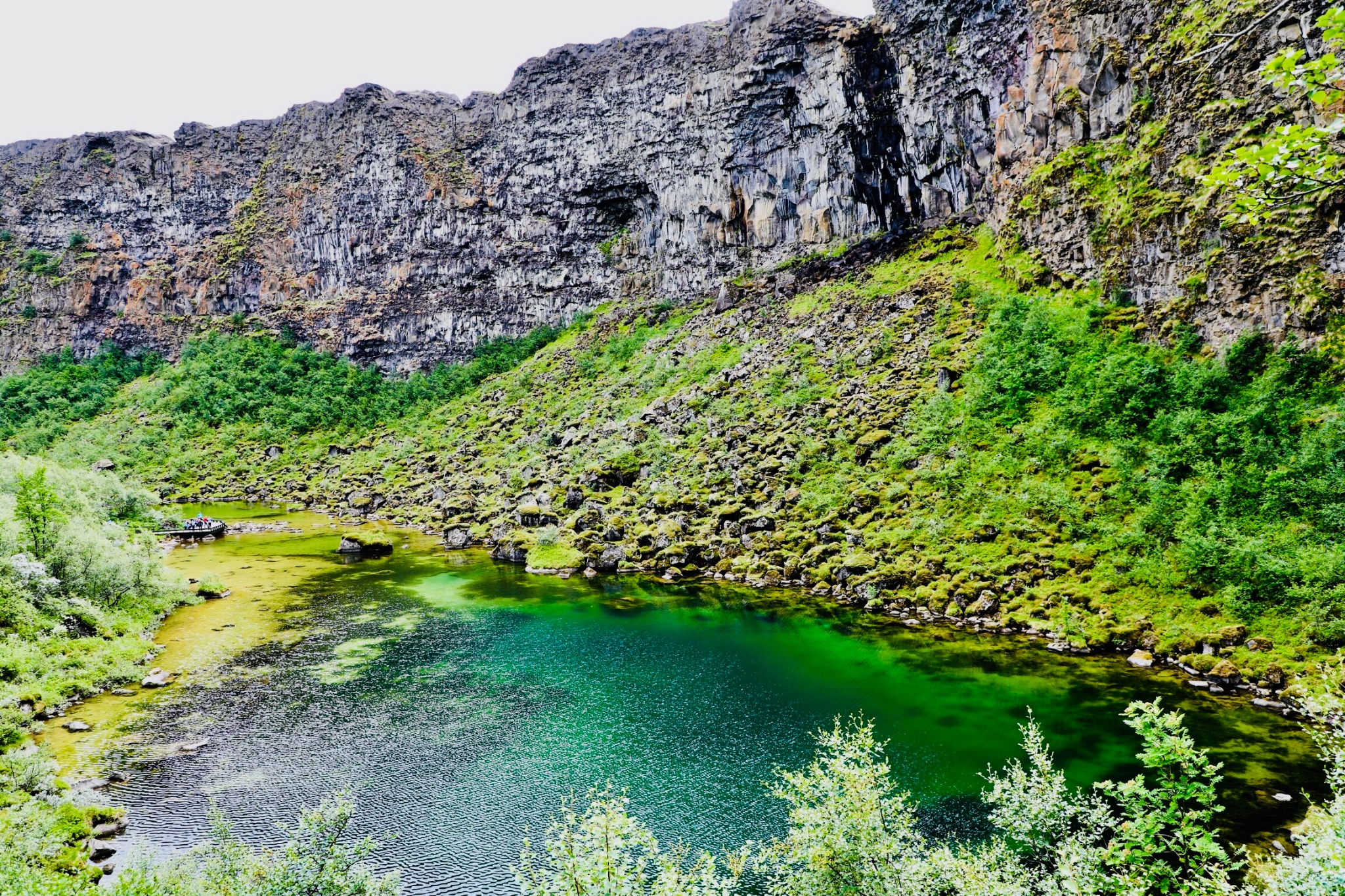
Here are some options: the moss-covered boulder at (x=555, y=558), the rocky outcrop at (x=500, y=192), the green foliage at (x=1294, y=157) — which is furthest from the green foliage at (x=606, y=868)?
the rocky outcrop at (x=500, y=192)

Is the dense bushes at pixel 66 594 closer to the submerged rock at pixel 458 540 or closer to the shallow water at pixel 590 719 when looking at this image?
the shallow water at pixel 590 719

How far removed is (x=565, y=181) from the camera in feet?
320

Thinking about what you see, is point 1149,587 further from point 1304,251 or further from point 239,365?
point 239,365

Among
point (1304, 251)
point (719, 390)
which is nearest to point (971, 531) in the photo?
point (1304, 251)

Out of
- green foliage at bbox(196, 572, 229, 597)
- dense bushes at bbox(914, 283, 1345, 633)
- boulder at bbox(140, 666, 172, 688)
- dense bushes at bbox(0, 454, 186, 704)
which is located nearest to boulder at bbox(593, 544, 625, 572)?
dense bushes at bbox(914, 283, 1345, 633)

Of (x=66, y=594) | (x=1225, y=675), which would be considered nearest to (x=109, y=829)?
(x=66, y=594)

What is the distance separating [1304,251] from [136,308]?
142112 millimetres

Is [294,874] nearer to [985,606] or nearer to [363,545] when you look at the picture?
[985,606]

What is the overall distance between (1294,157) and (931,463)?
3738cm

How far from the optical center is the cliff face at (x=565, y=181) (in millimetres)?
62438

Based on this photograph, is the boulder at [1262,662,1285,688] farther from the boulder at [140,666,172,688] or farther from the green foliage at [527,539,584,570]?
the boulder at [140,666,172,688]

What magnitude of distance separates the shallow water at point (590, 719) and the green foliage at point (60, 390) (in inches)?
3381

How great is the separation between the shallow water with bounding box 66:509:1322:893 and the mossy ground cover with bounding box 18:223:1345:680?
4.15 m

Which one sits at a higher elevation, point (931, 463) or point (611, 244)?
point (611, 244)
